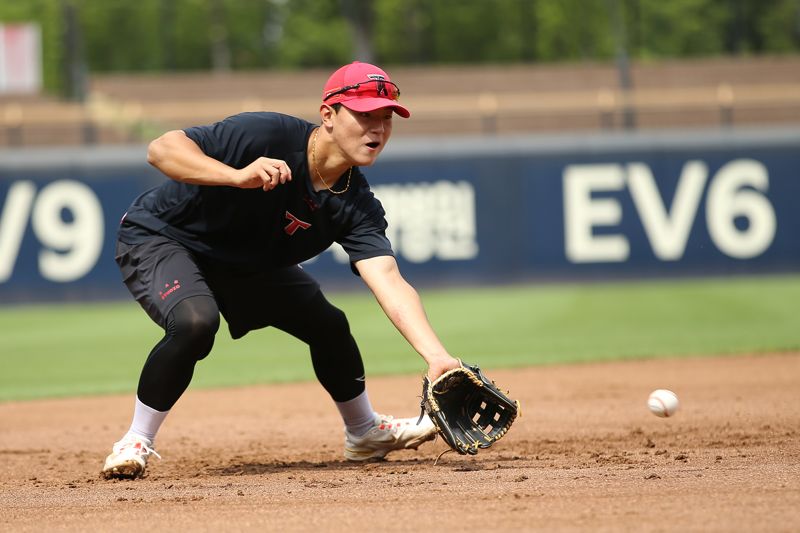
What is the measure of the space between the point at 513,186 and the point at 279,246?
36.3 ft

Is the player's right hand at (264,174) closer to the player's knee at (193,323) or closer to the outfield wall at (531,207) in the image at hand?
the player's knee at (193,323)

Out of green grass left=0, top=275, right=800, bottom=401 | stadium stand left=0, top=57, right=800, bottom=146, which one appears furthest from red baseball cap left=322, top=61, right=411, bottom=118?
stadium stand left=0, top=57, right=800, bottom=146

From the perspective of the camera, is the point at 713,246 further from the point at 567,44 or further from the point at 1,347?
the point at 567,44

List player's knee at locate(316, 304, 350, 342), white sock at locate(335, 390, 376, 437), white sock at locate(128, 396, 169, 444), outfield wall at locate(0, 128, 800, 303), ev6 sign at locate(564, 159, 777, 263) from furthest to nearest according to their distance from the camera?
1. ev6 sign at locate(564, 159, 777, 263)
2. outfield wall at locate(0, 128, 800, 303)
3. white sock at locate(335, 390, 376, 437)
4. player's knee at locate(316, 304, 350, 342)
5. white sock at locate(128, 396, 169, 444)

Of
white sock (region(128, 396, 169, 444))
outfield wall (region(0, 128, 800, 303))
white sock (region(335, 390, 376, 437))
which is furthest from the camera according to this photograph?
outfield wall (region(0, 128, 800, 303))

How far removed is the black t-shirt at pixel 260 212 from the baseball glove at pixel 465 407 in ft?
1.98

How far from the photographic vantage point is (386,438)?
4.85m

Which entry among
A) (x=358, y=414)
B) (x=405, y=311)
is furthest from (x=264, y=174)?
(x=358, y=414)

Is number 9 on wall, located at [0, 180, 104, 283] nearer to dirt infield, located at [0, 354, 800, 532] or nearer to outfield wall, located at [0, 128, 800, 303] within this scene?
outfield wall, located at [0, 128, 800, 303]

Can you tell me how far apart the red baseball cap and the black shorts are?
815mm

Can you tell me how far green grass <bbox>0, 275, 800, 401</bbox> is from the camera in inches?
344

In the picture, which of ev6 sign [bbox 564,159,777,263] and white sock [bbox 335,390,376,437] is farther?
ev6 sign [bbox 564,159,777,263]

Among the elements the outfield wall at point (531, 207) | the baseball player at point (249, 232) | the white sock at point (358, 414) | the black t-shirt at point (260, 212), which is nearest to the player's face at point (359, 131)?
the baseball player at point (249, 232)

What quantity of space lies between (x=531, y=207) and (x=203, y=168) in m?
11.5
